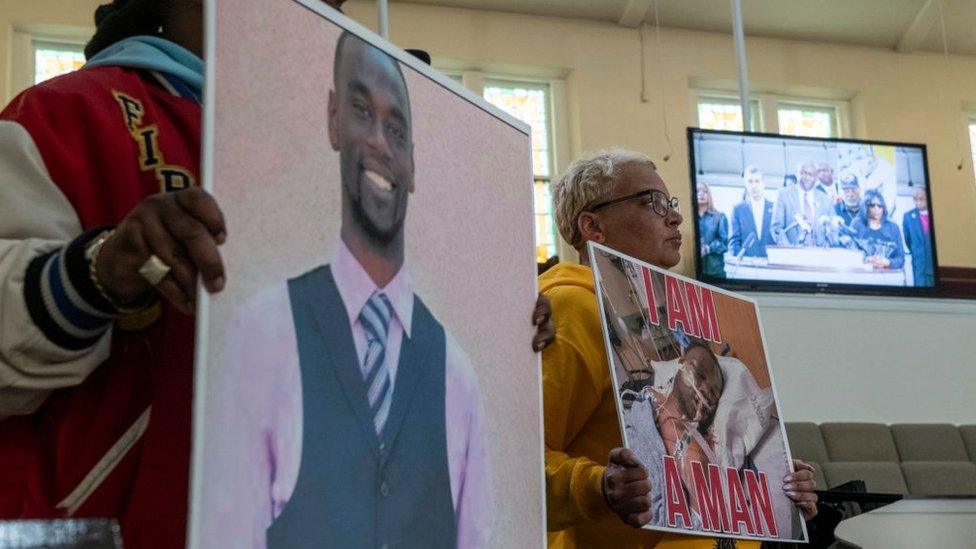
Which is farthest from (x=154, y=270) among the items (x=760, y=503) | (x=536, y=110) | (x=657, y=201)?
(x=536, y=110)

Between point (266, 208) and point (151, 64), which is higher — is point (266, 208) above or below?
below

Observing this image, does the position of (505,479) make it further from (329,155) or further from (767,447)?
(767,447)

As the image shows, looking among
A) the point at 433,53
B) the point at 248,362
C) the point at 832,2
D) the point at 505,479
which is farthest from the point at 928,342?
the point at 248,362

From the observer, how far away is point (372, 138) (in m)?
1.22

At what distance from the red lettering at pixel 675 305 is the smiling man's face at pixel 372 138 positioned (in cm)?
94

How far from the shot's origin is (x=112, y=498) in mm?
1101

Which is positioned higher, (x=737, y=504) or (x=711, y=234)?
(x=711, y=234)

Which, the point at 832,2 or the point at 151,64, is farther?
the point at 832,2

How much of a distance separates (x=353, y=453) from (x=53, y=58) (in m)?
8.08

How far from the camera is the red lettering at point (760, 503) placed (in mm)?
2043

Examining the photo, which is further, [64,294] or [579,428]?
[579,428]

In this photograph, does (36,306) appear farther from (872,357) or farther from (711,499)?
(872,357)

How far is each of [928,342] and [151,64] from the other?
6.96 metres

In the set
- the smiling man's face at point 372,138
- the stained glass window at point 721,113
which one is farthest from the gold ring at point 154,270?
the stained glass window at point 721,113
